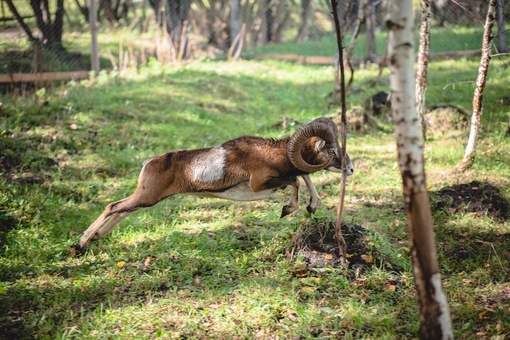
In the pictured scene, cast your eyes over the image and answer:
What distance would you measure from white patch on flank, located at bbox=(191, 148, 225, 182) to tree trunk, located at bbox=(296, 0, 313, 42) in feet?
74.7

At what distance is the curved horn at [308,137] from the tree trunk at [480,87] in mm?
2670

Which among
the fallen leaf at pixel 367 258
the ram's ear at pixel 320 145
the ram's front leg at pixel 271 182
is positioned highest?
the ram's ear at pixel 320 145

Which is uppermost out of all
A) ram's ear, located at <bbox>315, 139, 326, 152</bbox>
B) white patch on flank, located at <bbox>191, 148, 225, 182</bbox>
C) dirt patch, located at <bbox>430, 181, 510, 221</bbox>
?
ram's ear, located at <bbox>315, 139, 326, 152</bbox>

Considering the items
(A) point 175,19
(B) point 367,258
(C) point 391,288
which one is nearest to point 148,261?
(B) point 367,258

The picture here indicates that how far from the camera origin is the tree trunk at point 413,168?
4020 mm

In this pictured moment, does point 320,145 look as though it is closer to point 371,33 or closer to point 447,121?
point 447,121

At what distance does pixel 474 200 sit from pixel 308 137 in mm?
2654

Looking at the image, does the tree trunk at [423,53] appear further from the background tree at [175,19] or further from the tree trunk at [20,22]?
the background tree at [175,19]

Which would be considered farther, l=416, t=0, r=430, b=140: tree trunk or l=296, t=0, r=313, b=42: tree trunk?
l=296, t=0, r=313, b=42: tree trunk

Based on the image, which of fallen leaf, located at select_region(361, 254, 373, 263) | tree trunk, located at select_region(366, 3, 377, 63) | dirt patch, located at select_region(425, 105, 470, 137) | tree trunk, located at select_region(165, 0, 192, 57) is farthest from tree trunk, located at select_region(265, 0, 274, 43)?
Result: fallen leaf, located at select_region(361, 254, 373, 263)

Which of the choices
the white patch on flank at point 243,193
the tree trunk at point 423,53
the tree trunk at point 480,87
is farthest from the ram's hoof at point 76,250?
the tree trunk at point 480,87

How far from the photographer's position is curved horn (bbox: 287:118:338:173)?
6.50 metres

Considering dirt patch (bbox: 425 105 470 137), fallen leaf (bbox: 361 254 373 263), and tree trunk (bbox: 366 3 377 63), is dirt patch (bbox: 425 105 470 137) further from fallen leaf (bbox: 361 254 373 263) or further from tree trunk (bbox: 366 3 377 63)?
tree trunk (bbox: 366 3 377 63)

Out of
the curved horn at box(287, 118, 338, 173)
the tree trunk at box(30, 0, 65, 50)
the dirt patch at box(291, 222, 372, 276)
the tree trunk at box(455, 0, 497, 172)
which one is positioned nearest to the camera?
the dirt patch at box(291, 222, 372, 276)
